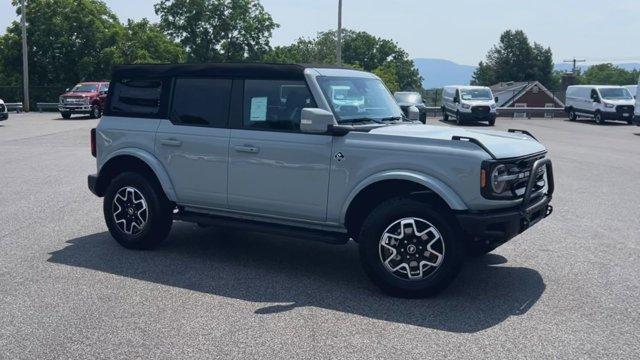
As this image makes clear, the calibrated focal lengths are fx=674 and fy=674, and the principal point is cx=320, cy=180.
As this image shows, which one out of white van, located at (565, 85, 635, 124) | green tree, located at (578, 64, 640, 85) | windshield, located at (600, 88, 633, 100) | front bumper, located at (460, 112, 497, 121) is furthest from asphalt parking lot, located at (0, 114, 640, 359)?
green tree, located at (578, 64, 640, 85)

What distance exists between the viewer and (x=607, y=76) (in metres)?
166

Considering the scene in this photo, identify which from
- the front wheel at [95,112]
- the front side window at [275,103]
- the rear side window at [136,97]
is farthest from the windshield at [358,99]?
the front wheel at [95,112]

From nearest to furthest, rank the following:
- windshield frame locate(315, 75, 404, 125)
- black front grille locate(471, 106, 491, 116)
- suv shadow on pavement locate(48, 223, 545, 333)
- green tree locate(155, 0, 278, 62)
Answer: suv shadow on pavement locate(48, 223, 545, 333)
windshield frame locate(315, 75, 404, 125)
black front grille locate(471, 106, 491, 116)
green tree locate(155, 0, 278, 62)

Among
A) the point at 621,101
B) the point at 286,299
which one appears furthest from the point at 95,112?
the point at 286,299

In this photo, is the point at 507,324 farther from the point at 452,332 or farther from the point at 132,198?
the point at 132,198

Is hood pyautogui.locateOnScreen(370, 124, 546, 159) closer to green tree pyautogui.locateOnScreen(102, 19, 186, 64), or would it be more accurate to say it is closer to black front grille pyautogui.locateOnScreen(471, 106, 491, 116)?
black front grille pyautogui.locateOnScreen(471, 106, 491, 116)

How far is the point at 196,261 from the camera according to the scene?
673 cm

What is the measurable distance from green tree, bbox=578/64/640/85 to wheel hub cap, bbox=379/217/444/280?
534ft

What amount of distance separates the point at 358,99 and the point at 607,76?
576ft

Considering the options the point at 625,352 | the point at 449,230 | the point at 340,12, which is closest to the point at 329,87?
the point at 449,230

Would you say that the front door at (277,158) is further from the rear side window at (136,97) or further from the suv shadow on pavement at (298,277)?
the rear side window at (136,97)

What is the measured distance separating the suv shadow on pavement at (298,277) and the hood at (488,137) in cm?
121

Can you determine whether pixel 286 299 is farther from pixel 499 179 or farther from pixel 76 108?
pixel 76 108

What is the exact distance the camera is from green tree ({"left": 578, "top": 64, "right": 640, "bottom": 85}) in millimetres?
159125
